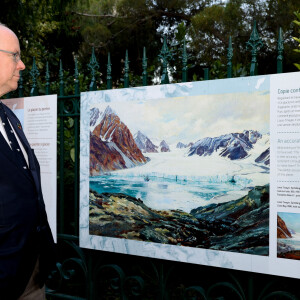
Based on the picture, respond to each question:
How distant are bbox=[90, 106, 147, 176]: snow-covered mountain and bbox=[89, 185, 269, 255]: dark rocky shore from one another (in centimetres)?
20

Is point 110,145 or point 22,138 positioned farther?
point 110,145

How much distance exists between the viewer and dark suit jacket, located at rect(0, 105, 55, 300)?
2020 mm

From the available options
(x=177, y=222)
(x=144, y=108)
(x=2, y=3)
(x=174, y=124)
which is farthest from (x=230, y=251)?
(x=2, y=3)

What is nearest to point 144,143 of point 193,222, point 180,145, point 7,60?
point 180,145

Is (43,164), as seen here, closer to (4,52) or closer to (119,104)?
(119,104)

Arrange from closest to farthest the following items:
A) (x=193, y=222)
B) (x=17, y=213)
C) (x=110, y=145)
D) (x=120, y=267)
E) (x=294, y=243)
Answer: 1. (x=17, y=213)
2. (x=294, y=243)
3. (x=193, y=222)
4. (x=110, y=145)
5. (x=120, y=267)

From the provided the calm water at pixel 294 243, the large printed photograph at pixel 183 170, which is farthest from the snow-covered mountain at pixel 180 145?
the calm water at pixel 294 243

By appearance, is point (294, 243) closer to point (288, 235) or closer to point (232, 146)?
point (288, 235)

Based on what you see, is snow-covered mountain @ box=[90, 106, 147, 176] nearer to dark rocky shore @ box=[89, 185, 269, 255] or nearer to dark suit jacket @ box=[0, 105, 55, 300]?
dark rocky shore @ box=[89, 185, 269, 255]

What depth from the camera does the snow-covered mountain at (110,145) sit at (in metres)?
2.90

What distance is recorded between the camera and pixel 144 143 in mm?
2836

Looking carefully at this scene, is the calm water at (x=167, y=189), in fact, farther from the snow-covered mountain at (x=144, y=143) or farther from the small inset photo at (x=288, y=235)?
the small inset photo at (x=288, y=235)

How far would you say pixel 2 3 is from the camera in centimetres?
576

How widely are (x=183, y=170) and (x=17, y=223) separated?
104cm
